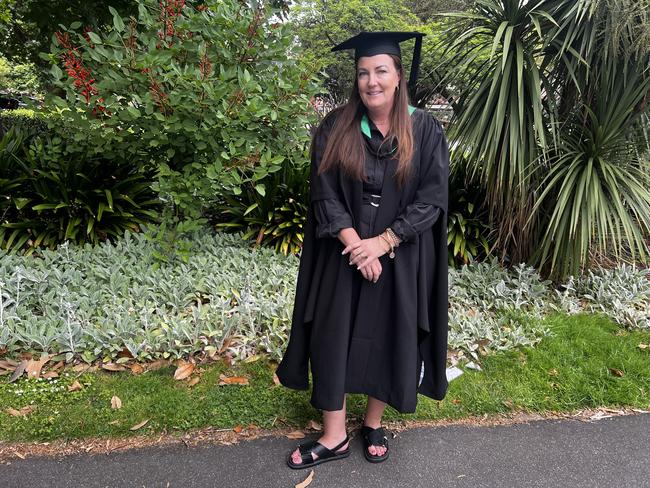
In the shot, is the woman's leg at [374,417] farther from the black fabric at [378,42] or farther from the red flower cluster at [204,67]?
the red flower cluster at [204,67]

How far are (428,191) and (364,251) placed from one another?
394 millimetres

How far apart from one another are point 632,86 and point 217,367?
3.92m

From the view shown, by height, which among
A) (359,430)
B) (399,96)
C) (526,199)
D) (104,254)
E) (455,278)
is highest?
(399,96)

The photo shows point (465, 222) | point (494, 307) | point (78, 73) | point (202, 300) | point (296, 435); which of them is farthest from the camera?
point (465, 222)

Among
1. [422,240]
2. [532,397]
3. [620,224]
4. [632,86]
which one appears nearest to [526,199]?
[620,224]

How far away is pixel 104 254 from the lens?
409cm

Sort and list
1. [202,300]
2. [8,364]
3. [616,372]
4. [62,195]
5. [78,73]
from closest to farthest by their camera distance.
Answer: [8,364] → [616,372] → [78,73] → [202,300] → [62,195]

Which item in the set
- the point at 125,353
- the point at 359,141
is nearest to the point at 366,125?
the point at 359,141

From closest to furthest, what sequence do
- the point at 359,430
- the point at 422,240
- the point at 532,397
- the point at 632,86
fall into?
the point at 422,240 → the point at 359,430 → the point at 532,397 → the point at 632,86

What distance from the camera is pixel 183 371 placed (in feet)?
9.82

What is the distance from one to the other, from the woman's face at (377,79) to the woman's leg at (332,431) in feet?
5.02

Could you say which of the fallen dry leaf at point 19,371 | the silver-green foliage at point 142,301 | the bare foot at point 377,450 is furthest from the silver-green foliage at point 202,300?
the bare foot at point 377,450

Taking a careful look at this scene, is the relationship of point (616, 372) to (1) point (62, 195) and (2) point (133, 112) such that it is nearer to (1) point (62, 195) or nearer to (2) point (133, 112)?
(2) point (133, 112)

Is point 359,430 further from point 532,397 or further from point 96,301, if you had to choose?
point 96,301
